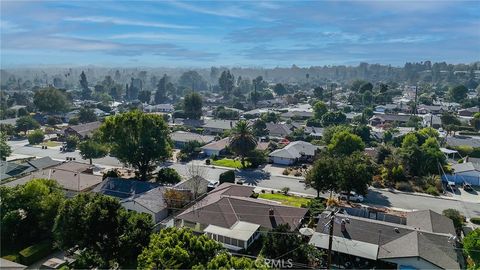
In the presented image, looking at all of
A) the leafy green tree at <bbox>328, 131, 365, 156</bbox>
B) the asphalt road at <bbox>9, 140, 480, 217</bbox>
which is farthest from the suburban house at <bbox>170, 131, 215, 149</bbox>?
the leafy green tree at <bbox>328, 131, 365, 156</bbox>

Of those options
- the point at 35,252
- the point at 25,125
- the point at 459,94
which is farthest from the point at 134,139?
the point at 459,94

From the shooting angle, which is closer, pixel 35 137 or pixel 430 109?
pixel 35 137

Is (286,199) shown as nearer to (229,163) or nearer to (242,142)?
(242,142)

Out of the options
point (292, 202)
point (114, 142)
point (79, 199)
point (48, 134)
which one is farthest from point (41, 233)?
point (48, 134)

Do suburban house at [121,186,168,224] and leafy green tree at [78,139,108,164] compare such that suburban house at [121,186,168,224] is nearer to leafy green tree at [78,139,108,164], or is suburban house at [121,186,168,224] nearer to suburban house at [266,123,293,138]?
leafy green tree at [78,139,108,164]

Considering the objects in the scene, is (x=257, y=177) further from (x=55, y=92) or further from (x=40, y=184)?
(x=55, y=92)

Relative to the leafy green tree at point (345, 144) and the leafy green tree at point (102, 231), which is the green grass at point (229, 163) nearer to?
the leafy green tree at point (345, 144)

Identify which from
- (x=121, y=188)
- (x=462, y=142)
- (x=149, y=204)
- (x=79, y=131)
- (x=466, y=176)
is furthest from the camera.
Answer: (x=79, y=131)

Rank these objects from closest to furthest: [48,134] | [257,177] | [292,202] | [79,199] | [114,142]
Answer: [79,199] < [292,202] < [114,142] < [257,177] < [48,134]
